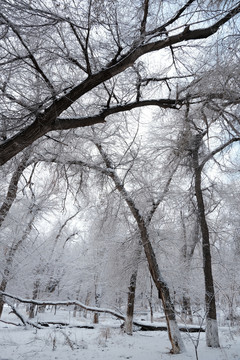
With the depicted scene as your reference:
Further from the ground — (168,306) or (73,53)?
(73,53)

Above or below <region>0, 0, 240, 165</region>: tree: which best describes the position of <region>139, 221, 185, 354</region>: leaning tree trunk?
below

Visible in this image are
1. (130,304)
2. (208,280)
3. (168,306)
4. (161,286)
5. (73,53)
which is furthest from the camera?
(130,304)

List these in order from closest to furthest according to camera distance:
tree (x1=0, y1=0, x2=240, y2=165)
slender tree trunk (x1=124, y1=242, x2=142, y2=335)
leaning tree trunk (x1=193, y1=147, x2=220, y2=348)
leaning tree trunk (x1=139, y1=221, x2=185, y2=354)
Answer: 1. tree (x1=0, y1=0, x2=240, y2=165)
2. leaning tree trunk (x1=139, y1=221, x2=185, y2=354)
3. leaning tree trunk (x1=193, y1=147, x2=220, y2=348)
4. slender tree trunk (x1=124, y1=242, x2=142, y2=335)

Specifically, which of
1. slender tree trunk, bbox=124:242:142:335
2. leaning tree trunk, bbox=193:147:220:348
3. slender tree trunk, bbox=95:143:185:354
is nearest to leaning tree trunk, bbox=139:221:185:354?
Answer: slender tree trunk, bbox=95:143:185:354

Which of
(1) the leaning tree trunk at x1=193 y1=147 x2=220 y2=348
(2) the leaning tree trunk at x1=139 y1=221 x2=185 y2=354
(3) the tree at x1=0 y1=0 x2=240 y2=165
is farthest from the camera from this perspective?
(1) the leaning tree trunk at x1=193 y1=147 x2=220 y2=348

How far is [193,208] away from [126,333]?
608cm

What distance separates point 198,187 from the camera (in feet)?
26.1

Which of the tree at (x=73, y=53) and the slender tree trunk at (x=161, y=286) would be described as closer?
the tree at (x=73, y=53)

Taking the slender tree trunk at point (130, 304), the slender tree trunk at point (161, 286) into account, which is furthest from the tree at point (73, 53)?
the slender tree trunk at point (130, 304)

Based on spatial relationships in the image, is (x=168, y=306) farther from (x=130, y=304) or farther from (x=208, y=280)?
(x=130, y=304)

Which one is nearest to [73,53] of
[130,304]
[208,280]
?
[208,280]

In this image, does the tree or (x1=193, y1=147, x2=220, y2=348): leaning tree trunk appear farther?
(x1=193, y1=147, x2=220, y2=348): leaning tree trunk

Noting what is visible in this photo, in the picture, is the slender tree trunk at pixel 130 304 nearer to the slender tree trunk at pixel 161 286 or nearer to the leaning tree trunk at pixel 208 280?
the slender tree trunk at pixel 161 286

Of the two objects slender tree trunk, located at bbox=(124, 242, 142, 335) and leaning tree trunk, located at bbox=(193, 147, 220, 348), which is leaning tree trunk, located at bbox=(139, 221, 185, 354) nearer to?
leaning tree trunk, located at bbox=(193, 147, 220, 348)
